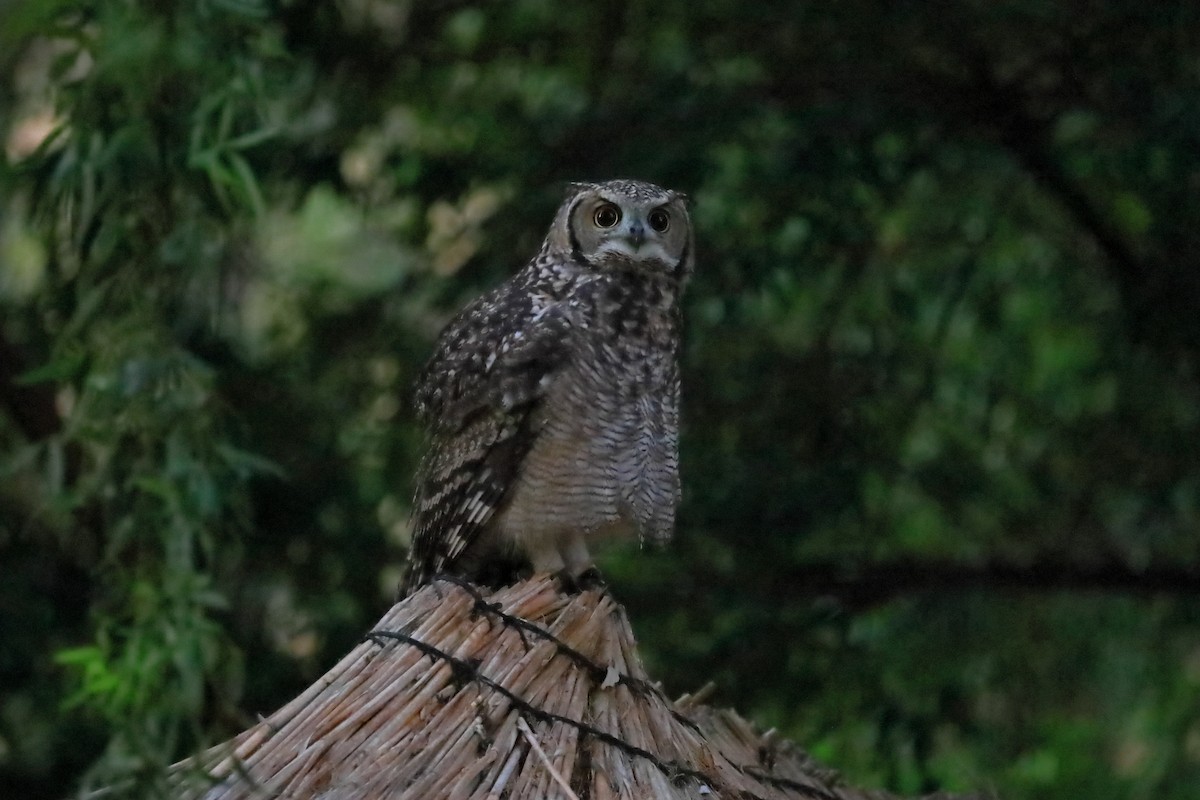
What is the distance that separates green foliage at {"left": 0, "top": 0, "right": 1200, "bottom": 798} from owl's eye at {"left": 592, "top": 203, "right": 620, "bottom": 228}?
92 centimetres

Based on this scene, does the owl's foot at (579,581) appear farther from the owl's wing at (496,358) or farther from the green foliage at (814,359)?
the green foliage at (814,359)

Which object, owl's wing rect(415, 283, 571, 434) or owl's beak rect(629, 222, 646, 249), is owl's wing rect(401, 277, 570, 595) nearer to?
owl's wing rect(415, 283, 571, 434)

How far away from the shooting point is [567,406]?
2.68 m

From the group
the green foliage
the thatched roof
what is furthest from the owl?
the green foliage

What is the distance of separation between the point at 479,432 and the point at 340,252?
1.69 m

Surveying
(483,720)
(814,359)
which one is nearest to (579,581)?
(483,720)

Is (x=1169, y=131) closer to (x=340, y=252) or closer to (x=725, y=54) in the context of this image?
(x=725, y=54)

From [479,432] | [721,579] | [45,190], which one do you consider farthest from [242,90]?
[721,579]

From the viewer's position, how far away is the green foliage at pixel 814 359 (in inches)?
147

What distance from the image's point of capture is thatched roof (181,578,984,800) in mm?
1890

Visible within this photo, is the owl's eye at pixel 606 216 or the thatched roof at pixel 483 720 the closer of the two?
the thatched roof at pixel 483 720

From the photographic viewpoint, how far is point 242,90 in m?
2.44

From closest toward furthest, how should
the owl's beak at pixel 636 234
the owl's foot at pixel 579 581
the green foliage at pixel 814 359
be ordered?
the owl's foot at pixel 579 581 → the owl's beak at pixel 636 234 → the green foliage at pixel 814 359

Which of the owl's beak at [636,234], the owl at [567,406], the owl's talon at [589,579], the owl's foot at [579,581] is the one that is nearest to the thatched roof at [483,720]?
the owl's foot at [579,581]
